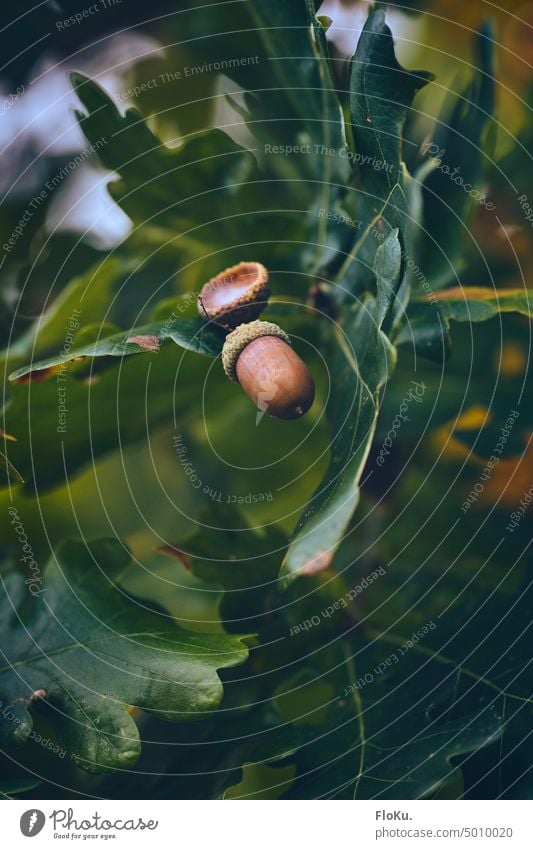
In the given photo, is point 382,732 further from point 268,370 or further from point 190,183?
point 190,183

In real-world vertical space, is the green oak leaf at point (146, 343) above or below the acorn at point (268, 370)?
above

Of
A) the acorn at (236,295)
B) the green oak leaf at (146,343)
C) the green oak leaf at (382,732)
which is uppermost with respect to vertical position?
the acorn at (236,295)

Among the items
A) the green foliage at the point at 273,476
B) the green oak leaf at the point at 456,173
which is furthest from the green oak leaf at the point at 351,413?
the green oak leaf at the point at 456,173

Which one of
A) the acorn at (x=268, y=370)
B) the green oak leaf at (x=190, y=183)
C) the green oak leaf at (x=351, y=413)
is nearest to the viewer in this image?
the green oak leaf at (x=351, y=413)

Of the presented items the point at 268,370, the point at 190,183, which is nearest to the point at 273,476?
the point at 268,370

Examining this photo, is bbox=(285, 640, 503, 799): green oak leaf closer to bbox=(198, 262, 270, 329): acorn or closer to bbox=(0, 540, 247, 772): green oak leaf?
bbox=(0, 540, 247, 772): green oak leaf
